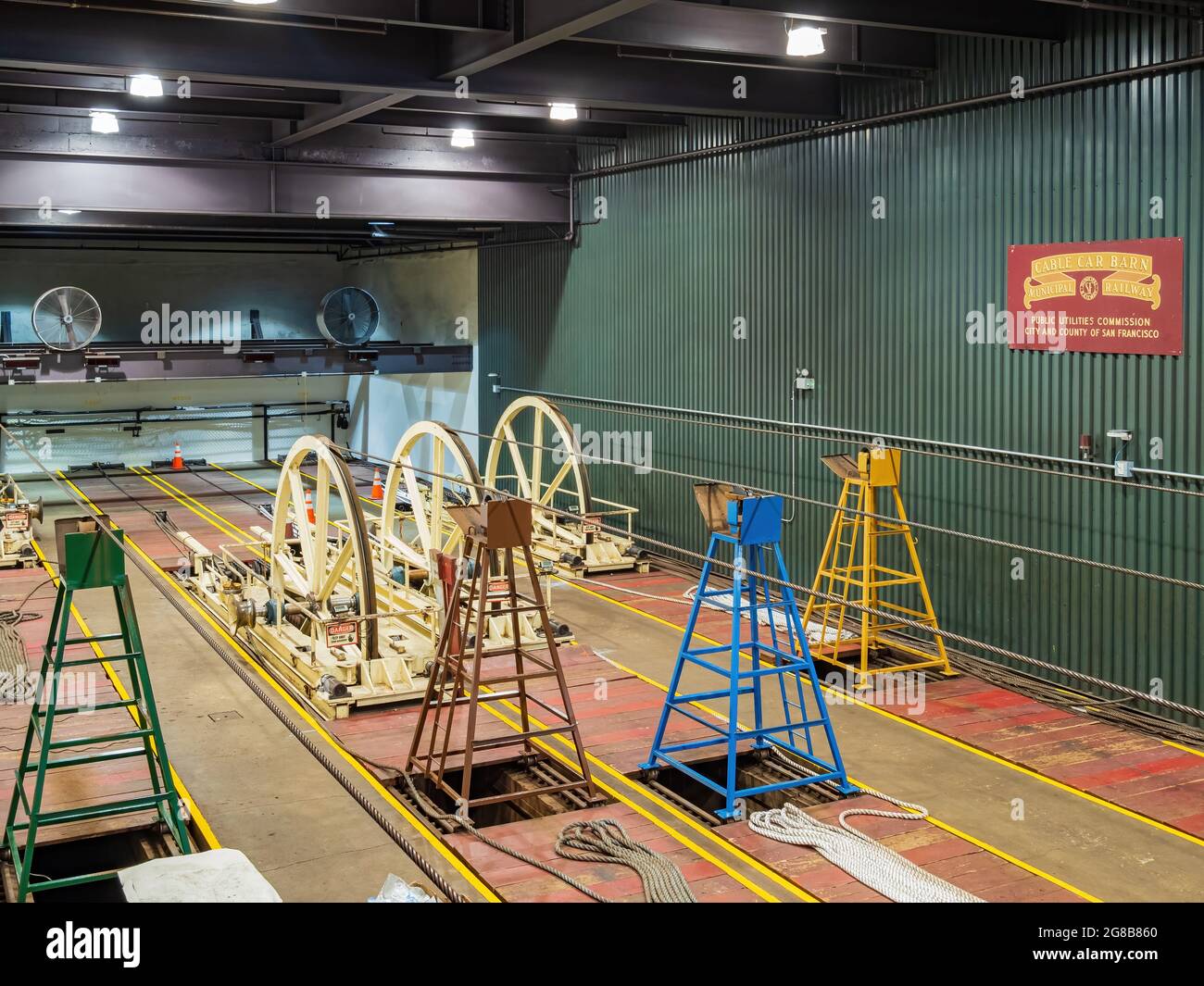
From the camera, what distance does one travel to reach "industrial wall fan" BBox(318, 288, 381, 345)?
24.0 meters

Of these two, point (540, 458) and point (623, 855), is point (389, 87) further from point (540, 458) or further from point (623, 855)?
point (540, 458)

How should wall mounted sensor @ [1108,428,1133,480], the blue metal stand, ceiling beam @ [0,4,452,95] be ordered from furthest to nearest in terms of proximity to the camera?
wall mounted sensor @ [1108,428,1133,480]
ceiling beam @ [0,4,452,95]
the blue metal stand

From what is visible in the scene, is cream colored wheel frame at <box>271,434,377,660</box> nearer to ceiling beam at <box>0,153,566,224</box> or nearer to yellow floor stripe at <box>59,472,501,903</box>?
yellow floor stripe at <box>59,472,501,903</box>

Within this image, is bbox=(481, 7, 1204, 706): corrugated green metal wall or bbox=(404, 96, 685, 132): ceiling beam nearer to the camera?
bbox=(481, 7, 1204, 706): corrugated green metal wall

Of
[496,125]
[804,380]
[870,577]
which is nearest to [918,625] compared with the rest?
[870,577]

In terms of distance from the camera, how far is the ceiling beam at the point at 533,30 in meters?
9.93

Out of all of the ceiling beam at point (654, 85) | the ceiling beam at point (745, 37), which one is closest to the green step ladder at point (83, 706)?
the ceiling beam at point (745, 37)

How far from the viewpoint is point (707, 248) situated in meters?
17.7

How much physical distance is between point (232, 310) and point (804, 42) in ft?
78.4

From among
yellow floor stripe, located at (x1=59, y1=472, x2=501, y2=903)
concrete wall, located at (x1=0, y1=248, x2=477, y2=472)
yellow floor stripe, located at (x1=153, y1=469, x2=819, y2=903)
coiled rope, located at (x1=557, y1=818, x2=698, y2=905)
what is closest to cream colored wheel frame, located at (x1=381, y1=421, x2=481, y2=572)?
yellow floor stripe, located at (x1=59, y1=472, x2=501, y2=903)

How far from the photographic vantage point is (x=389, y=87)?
12.5 metres

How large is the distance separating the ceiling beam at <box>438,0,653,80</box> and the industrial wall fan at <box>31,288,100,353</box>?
12066 millimetres

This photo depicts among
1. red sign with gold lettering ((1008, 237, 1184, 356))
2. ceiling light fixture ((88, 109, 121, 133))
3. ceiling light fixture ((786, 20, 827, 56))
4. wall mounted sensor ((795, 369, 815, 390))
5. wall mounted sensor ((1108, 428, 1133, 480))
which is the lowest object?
wall mounted sensor ((1108, 428, 1133, 480))

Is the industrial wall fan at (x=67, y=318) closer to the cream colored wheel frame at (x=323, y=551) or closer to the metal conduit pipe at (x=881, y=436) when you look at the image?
the metal conduit pipe at (x=881, y=436)
